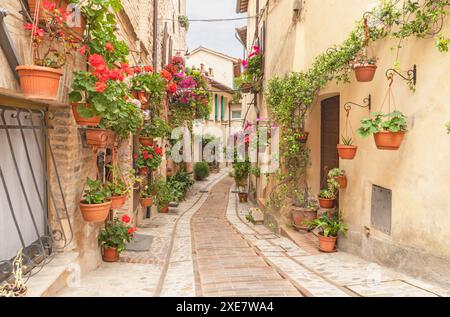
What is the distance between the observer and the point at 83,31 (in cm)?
358

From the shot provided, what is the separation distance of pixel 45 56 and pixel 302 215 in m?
5.35

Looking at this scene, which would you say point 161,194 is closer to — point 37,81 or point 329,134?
point 329,134

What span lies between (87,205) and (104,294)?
1015 millimetres

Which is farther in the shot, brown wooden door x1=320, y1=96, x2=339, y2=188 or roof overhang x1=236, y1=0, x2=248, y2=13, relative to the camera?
roof overhang x1=236, y1=0, x2=248, y2=13

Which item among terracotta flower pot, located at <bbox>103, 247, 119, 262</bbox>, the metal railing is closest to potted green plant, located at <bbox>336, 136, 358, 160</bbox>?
terracotta flower pot, located at <bbox>103, 247, 119, 262</bbox>

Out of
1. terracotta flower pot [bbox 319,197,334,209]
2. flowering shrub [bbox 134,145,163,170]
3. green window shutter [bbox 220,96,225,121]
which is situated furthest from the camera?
green window shutter [bbox 220,96,225,121]

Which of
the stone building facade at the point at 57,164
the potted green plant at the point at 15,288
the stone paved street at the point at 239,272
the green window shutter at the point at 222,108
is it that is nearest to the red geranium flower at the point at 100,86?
the stone building facade at the point at 57,164

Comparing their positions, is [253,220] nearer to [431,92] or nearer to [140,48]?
[140,48]

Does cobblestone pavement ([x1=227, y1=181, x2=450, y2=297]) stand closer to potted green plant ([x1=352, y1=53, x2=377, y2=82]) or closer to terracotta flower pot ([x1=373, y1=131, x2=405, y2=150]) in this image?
terracotta flower pot ([x1=373, y1=131, x2=405, y2=150])

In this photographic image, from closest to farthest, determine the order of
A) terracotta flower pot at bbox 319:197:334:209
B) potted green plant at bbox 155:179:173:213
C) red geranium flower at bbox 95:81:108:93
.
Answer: red geranium flower at bbox 95:81:108:93 → terracotta flower pot at bbox 319:197:334:209 → potted green plant at bbox 155:179:173:213

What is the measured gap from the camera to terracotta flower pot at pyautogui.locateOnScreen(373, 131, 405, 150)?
4.11 meters

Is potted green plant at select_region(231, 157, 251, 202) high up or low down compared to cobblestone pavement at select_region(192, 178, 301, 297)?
up
